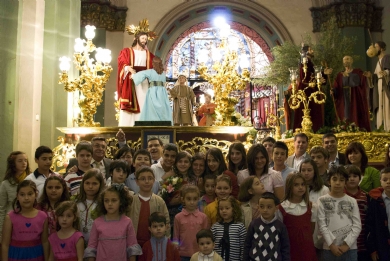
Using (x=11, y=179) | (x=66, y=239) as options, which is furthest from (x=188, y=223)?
(x=11, y=179)

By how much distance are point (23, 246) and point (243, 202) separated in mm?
2162

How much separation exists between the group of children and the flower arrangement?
44mm

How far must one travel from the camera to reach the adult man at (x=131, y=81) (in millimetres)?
11820

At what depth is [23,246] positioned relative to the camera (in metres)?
5.00

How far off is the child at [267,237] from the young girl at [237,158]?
1.32m

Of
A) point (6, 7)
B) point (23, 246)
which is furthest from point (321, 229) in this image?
point (6, 7)

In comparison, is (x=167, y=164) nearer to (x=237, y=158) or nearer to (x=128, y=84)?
(x=237, y=158)

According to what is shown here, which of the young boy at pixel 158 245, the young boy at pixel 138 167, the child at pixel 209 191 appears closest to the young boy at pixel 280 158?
the child at pixel 209 191

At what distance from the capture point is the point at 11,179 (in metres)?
5.91

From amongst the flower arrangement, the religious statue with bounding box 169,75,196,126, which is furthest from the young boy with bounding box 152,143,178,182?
the religious statue with bounding box 169,75,196,126

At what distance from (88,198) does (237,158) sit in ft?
6.04

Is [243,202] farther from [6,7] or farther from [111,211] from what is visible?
[6,7]

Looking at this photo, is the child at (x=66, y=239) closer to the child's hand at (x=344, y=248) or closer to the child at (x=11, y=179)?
the child at (x=11, y=179)

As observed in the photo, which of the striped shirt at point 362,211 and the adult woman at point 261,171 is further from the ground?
the adult woman at point 261,171
